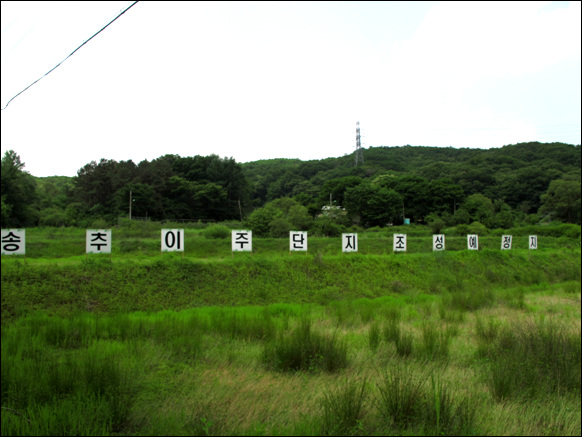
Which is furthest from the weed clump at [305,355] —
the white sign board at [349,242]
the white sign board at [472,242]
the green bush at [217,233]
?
the green bush at [217,233]

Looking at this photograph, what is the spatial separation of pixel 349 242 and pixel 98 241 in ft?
37.9

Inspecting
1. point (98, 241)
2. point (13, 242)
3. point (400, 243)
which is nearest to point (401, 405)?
point (13, 242)

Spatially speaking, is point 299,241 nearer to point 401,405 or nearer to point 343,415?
point 401,405

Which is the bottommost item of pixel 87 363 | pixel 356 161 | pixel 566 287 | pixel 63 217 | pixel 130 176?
pixel 566 287

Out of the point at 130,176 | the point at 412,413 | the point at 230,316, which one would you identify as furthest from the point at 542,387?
the point at 130,176

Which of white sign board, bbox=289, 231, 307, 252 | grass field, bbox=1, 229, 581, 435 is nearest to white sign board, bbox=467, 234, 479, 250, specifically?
grass field, bbox=1, 229, 581, 435

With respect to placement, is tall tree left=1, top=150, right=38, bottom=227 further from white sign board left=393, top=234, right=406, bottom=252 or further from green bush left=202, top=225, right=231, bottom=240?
white sign board left=393, top=234, right=406, bottom=252

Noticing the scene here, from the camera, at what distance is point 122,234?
27281mm

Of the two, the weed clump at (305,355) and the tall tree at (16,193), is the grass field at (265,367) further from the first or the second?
the tall tree at (16,193)

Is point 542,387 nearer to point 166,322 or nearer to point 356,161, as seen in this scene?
point 166,322

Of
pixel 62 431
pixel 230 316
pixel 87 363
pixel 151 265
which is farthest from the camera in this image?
pixel 151 265

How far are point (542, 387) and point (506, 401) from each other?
731 mm

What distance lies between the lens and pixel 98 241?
1188 cm

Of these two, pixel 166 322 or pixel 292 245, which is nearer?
pixel 166 322
